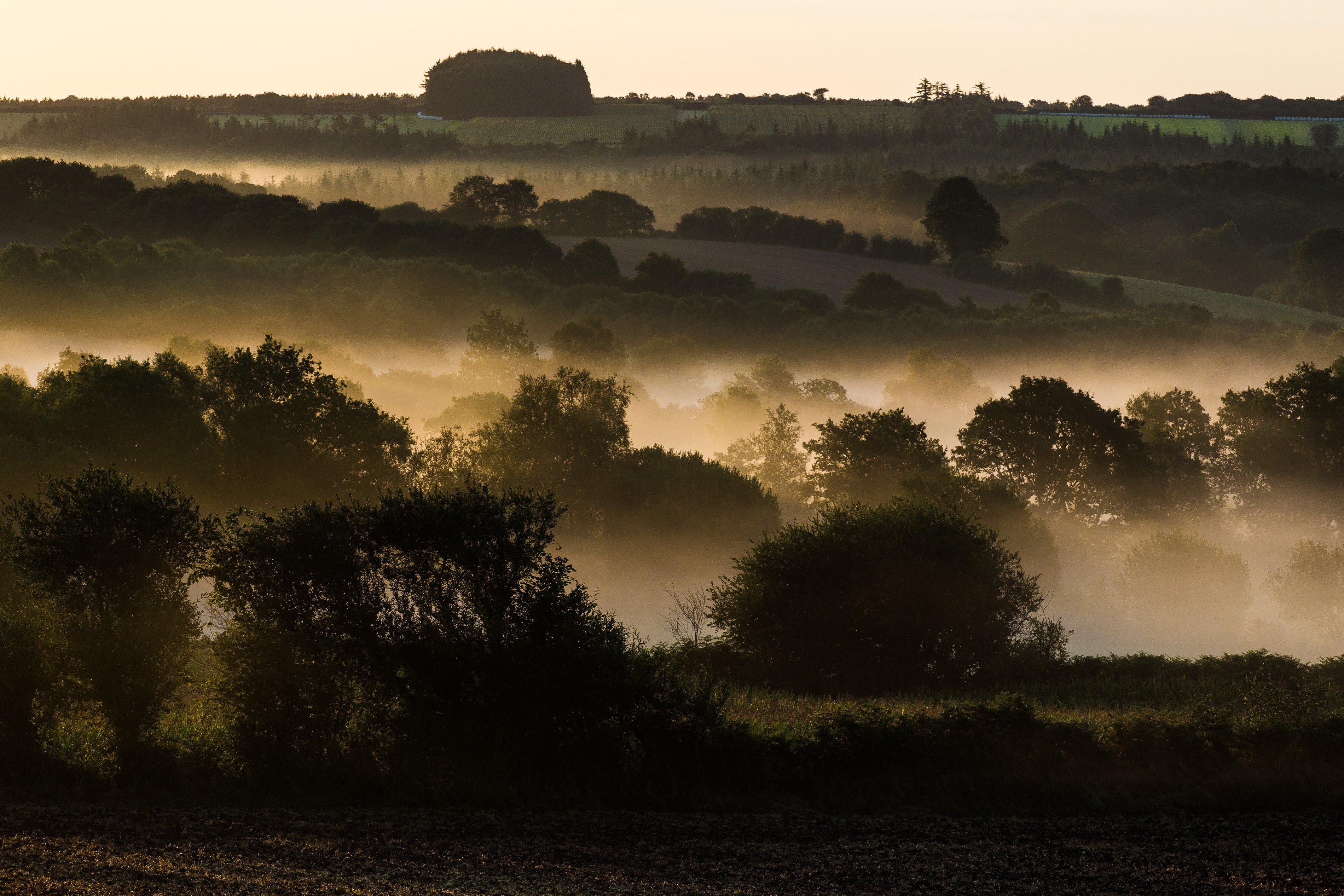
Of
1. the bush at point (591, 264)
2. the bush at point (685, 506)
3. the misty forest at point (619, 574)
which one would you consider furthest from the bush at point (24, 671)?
the bush at point (591, 264)

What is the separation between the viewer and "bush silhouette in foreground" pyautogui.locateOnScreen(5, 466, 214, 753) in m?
32.5

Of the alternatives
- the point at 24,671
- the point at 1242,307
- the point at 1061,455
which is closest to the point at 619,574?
the point at 1061,455

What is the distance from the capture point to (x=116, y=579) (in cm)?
3344

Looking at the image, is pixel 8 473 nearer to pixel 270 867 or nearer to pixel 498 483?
pixel 498 483

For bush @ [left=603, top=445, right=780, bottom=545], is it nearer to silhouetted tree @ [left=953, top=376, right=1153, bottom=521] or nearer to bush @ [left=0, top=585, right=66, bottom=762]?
silhouetted tree @ [left=953, top=376, right=1153, bottom=521]

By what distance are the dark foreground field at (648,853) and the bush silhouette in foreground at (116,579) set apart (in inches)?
174


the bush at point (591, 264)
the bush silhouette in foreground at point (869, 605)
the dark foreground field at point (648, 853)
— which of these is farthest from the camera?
the bush at point (591, 264)

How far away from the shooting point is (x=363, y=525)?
3359cm

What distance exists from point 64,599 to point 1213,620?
221ft

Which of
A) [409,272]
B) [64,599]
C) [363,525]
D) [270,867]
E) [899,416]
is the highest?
[409,272]

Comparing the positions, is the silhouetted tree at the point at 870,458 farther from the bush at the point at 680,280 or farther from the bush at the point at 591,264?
the bush at the point at 591,264

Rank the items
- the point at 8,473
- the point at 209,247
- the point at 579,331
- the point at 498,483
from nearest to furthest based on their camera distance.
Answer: the point at 8,473, the point at 498,483, the point at 579,331, the point at 209,247

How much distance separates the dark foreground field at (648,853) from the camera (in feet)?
81.6

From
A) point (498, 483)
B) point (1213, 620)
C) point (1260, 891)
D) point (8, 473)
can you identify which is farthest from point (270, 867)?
point (1213, 620)
